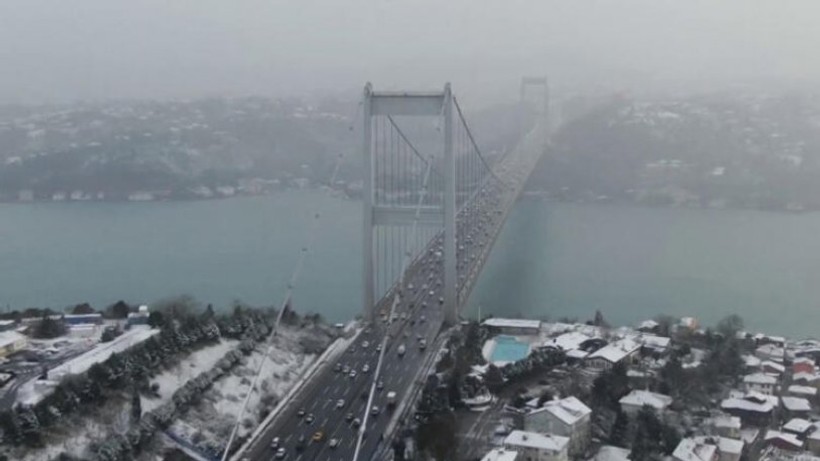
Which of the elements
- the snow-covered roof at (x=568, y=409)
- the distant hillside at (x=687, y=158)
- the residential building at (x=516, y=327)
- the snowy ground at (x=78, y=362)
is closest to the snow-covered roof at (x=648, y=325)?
the residential building at (x=516, y=327)

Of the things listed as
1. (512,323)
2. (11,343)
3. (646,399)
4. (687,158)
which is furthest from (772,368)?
(687,158)

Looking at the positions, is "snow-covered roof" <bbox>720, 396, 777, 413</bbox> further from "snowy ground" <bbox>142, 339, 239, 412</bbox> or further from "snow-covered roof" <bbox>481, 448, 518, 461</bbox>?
"snowy ground" <bbox>142, 339, 239, 412</bbox>

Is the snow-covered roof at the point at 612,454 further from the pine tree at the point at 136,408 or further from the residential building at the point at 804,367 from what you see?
the pine tree at the point at 136,408

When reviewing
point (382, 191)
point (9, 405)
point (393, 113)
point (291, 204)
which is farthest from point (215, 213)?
point (9, 405)

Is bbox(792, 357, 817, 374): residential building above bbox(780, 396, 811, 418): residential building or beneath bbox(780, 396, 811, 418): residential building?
beneath

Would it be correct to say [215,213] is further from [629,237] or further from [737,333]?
[737,333]

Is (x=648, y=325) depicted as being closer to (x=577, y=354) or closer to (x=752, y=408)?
(x=577, y=354)

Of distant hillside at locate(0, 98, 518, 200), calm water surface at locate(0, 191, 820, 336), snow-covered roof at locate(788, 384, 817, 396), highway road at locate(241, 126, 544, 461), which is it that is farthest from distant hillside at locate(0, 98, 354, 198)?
snow-covered roof at locate(788, 384, 817, 396)
